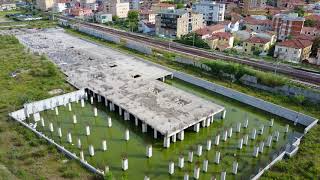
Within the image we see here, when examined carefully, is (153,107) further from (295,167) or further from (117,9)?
(117,9)

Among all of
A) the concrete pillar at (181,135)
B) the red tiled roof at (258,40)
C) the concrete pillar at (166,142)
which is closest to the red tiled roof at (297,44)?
the red tiled roof at (258,40)

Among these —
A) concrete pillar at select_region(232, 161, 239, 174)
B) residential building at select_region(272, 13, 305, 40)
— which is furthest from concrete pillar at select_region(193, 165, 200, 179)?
residential building at select_region(272, 13, 305, 40)

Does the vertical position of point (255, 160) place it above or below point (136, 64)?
below

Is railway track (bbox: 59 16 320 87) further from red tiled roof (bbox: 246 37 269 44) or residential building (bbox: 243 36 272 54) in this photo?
red tiled roof (bbox: 246 37 269 44)

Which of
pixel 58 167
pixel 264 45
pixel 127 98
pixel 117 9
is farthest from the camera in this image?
pixel 117 9

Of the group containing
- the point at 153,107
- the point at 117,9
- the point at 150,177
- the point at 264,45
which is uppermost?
the point at 117,9

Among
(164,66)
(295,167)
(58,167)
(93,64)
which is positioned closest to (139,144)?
(58,167)
